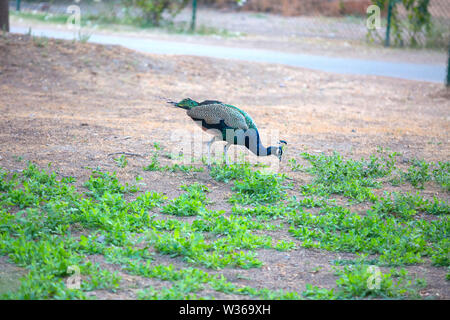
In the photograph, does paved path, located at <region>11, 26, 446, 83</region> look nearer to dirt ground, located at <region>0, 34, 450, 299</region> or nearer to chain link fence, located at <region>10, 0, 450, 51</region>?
dirt ground, located at <region>0, 34, 450, 299</region>

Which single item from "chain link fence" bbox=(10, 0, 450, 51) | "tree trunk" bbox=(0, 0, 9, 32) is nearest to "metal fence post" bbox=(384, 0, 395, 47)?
"chain link fence" bbox=(10, 0, 450, 51)

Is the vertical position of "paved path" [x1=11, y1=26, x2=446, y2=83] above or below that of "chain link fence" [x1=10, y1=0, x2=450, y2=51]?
below

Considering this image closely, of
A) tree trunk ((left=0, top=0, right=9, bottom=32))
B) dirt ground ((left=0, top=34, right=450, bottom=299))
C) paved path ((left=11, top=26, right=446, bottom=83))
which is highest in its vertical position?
tree trunk ((left=0, top=0, right=9, bottom=32))

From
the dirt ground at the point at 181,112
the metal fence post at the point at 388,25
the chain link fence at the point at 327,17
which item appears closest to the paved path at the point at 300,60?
the dirt ground at the point at 181,112

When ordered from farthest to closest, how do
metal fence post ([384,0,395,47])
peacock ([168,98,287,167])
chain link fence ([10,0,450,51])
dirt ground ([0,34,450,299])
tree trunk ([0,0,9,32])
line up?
1. chain link fence ([10,0,450,51])
2. metal fence post ([384,0,395,47])
3. tree trunk ([0,0,9,32])
4. peacock ([168,98,287,167])
5. dirt ground ([0,34,450,299])

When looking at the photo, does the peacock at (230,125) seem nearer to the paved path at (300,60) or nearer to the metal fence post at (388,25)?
the paved path at (300,60)

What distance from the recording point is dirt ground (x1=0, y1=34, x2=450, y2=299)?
560cm

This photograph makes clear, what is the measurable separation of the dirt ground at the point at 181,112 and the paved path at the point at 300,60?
92 cm

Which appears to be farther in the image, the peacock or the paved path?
the paved path

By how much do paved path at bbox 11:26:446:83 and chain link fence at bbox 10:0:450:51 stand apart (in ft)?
8.43

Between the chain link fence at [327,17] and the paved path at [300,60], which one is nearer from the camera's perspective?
the paved path at [300,60]

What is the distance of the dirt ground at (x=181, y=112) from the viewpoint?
18.4ft

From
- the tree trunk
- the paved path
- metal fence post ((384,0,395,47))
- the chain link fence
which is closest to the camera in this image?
the tree trunk

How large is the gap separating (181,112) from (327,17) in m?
14.5
